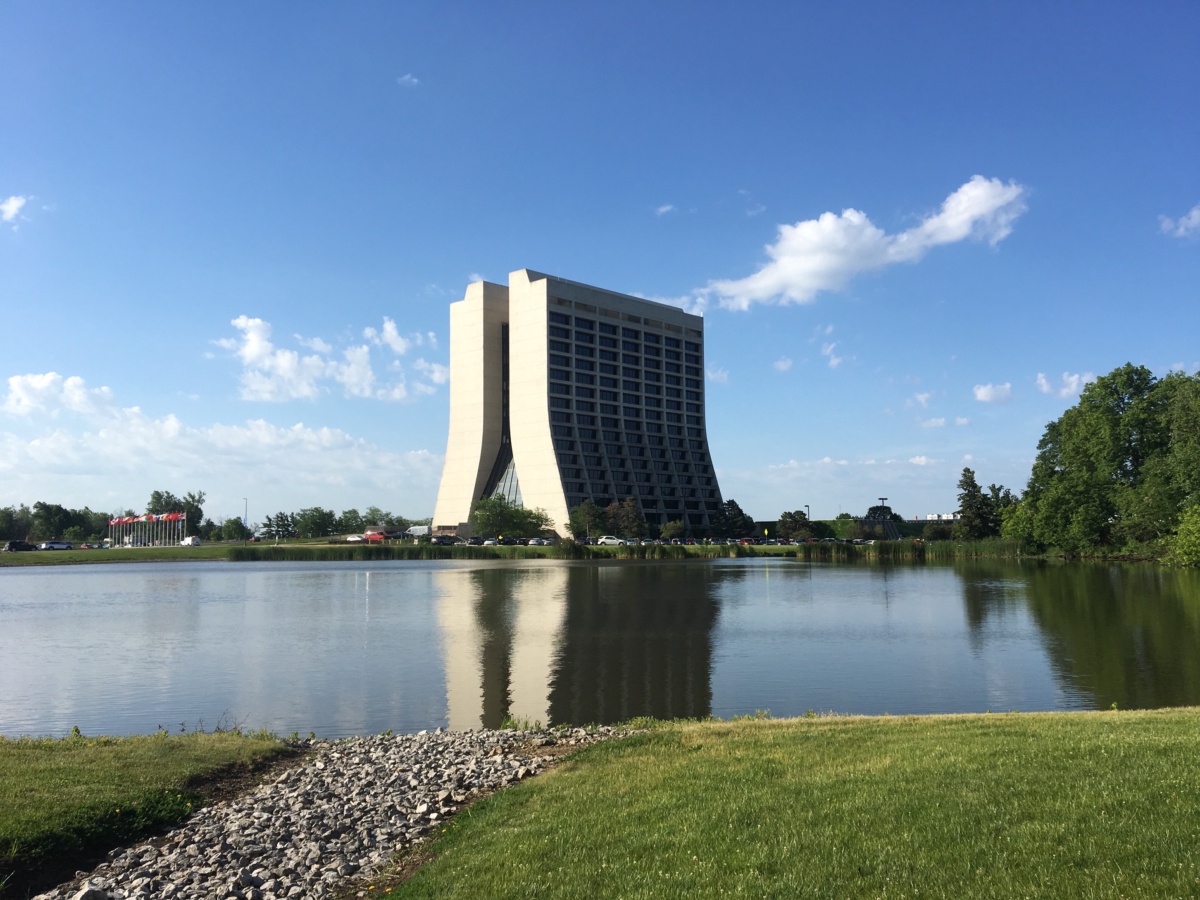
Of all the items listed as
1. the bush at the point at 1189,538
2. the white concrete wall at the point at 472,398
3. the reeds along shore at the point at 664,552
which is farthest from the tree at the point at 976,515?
the white concrete wall at the point at 472,398

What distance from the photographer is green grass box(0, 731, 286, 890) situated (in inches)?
396

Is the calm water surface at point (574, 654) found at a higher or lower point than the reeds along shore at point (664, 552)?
lower

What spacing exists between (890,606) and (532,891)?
44926 mm

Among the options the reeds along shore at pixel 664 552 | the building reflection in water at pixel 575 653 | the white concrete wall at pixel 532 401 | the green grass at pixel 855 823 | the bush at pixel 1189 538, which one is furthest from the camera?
the white concrete wall at pixel 532 401

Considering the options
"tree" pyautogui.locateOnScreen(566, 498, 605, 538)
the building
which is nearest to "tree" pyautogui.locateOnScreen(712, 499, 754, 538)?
the building

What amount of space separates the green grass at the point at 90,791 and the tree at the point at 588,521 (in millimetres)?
128331

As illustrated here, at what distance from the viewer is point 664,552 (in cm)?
12444

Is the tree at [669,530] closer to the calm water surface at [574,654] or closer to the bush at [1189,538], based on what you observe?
the bush at [1189,538]

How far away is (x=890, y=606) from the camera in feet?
162

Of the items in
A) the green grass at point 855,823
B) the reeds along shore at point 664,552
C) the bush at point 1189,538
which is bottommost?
the reeds along shore at point 664,552

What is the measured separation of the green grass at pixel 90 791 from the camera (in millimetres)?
10047

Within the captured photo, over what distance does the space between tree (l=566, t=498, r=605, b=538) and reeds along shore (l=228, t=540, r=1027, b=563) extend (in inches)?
596

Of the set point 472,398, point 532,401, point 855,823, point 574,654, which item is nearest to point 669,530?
point 532,401

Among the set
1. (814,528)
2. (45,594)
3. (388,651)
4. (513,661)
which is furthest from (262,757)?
(814,528)
